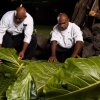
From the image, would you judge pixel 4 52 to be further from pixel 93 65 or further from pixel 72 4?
pixel 72 4

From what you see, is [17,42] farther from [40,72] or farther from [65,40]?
[40,72]

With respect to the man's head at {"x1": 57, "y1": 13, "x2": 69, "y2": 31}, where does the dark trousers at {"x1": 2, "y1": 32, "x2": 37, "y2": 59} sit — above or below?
below

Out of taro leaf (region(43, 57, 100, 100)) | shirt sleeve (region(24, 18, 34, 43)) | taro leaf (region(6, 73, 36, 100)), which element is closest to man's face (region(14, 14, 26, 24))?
shirt sleeve (region(24, 18, 34, 43))

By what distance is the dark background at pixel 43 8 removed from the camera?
902 cm

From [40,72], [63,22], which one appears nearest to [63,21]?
[63,22]

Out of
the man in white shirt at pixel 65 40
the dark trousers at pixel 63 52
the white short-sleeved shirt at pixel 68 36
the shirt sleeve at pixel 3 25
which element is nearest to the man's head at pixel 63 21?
Answer: the man in white shirt at pixel 65 40

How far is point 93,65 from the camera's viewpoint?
2.08 m

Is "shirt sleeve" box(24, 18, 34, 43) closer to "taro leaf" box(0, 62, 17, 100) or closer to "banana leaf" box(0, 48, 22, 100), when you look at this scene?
"banana leaf" box(0, 48, 22, 100)

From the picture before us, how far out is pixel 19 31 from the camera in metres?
6.20

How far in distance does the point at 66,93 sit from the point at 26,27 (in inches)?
156

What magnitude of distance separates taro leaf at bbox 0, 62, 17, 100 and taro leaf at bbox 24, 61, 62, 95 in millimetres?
137

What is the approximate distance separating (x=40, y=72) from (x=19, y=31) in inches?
149

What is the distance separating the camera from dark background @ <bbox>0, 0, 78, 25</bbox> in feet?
29.6

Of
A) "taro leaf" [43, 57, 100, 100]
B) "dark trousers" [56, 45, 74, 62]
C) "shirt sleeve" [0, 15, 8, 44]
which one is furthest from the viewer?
"dark trousers" [56, 45, 74, 62]
